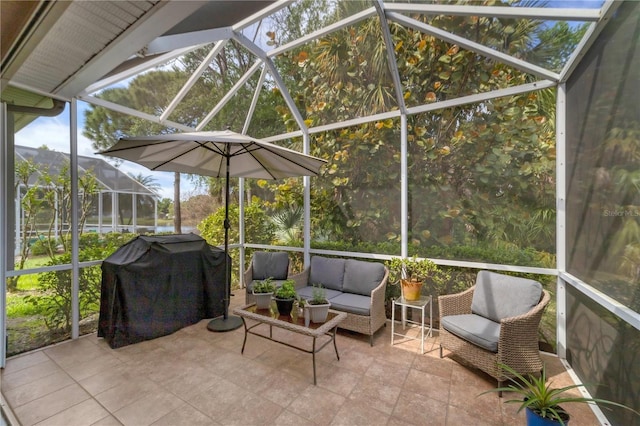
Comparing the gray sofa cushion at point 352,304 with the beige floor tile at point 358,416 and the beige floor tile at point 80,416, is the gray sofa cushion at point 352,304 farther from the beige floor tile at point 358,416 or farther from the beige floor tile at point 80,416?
the beige floor tile at point 80,416

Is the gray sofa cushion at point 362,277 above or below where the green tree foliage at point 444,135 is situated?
below

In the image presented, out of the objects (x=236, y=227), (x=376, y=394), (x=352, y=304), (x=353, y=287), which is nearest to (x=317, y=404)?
(x=376, y=394)

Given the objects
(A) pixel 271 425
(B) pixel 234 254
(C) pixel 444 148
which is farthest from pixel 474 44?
(B) pixel 234 254

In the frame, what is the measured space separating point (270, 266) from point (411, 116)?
3308 millimetres

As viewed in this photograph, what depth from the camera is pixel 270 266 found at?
188 inches

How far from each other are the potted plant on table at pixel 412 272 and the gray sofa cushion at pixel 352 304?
53 cm

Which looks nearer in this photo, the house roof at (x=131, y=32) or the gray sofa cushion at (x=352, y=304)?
the house roof at (x=131, y=32)

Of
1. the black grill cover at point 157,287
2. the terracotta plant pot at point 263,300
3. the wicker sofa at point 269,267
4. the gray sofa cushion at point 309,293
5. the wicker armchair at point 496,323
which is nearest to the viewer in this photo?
the wicker armchair at point 496,323

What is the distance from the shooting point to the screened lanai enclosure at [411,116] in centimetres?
210

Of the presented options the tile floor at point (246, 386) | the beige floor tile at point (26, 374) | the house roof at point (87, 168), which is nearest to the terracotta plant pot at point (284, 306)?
the tile floor at point (246, 386)

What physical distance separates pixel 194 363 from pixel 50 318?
82.4 inches

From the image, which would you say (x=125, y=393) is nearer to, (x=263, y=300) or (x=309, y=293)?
(x=263, y=300)

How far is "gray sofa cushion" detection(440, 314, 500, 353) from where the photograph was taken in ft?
8.59

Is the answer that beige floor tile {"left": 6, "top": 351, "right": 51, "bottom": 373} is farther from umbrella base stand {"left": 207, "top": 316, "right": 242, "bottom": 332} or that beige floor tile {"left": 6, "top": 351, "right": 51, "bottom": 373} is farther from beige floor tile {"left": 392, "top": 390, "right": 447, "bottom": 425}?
beige floor tile {"left": 392, "top": 390, "right": 447, "bottom": 425}
